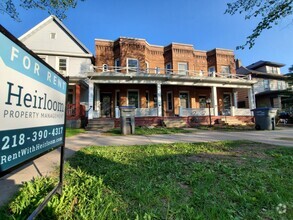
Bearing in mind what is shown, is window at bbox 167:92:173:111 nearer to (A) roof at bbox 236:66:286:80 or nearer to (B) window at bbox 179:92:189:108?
(B) window at bbox 179:92:189:108

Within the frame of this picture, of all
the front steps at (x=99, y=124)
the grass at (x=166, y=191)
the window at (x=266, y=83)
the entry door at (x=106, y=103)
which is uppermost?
the window at (x=266, y=83)

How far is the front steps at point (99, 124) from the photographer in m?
12.3

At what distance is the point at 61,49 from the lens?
16188mm

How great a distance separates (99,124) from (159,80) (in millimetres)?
6149

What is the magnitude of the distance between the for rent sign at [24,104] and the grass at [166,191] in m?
0.83

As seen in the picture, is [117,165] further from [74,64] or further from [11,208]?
[74,64]

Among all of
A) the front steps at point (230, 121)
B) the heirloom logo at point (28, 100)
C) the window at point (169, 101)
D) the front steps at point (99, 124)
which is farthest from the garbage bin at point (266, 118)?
the heirloom logo at point (28, 100)

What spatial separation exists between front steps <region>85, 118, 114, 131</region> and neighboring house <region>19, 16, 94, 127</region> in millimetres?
3252

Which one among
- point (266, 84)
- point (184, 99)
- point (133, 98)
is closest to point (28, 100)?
point (133, 98)

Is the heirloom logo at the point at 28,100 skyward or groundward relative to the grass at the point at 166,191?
skyward

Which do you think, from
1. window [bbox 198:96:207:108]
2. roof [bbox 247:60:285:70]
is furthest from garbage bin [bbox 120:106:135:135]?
roof [bbox 247:60:285:70]

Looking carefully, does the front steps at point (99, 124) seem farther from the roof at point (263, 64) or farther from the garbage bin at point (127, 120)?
the roof at point (263, 64)

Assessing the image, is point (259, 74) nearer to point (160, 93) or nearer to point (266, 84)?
point (266, 84)

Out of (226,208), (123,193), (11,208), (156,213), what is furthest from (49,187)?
(226,208)
